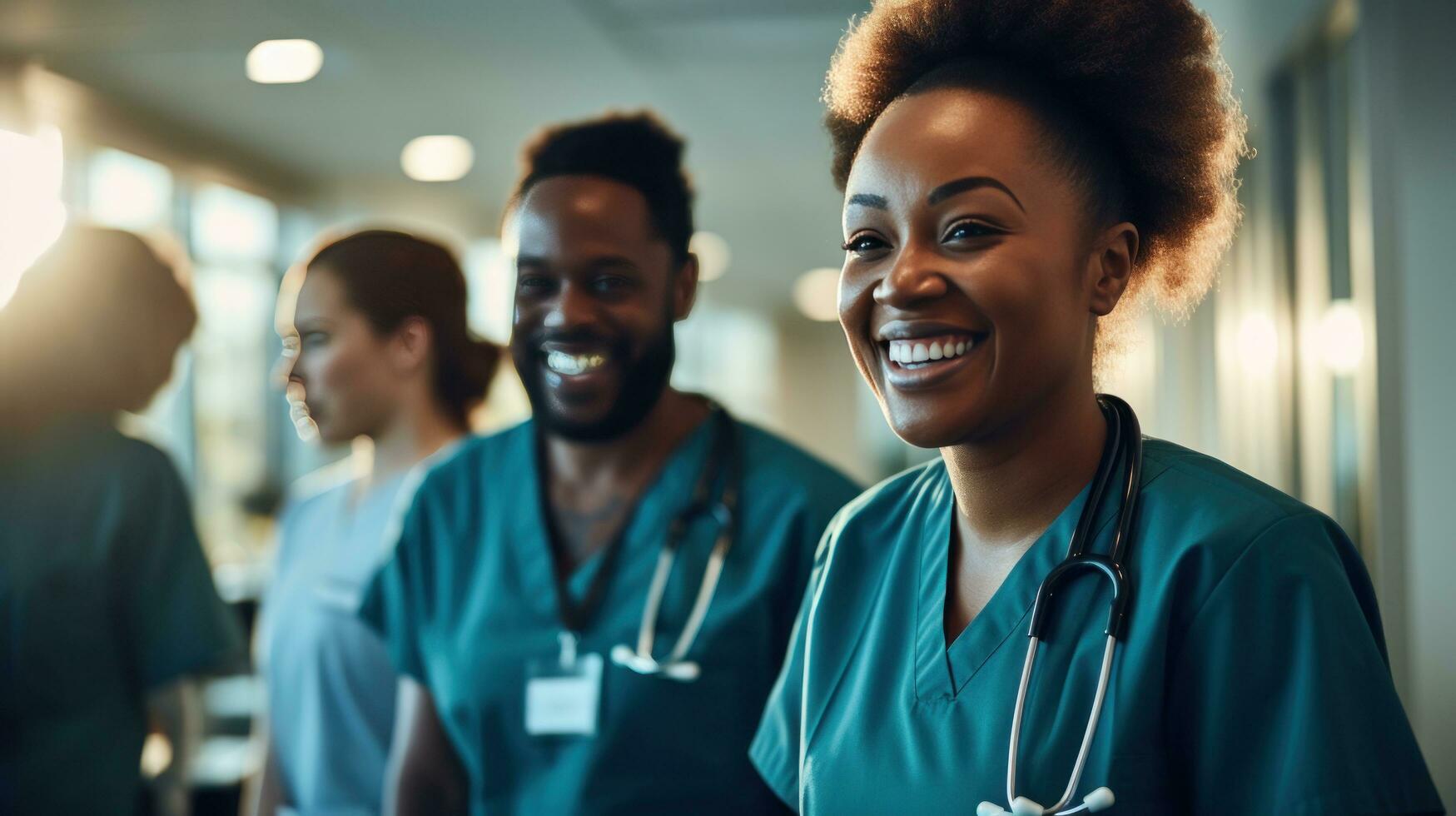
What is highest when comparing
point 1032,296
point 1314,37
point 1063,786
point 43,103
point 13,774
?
point 1314,37

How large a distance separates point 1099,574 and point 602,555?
0.58 meters

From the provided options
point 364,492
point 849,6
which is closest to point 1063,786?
point 849,6

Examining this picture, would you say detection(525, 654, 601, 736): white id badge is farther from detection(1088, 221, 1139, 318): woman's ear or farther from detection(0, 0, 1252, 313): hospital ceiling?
detection(1088, 221, 1139, 318): woman's ear

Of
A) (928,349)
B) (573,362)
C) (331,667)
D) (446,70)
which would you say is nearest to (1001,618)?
(928,349)

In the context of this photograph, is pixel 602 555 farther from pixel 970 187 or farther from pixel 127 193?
pixel 127 193

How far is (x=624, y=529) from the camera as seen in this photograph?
1.16 meters

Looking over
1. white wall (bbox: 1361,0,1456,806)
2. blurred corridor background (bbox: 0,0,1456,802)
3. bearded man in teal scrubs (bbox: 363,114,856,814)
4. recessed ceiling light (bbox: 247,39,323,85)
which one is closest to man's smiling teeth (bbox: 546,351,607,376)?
bearded man in teal scrubs (bbox: 363,114,856,814)

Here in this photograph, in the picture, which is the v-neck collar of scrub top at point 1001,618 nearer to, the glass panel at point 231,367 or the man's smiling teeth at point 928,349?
the man's smiling teeth at point 928,349

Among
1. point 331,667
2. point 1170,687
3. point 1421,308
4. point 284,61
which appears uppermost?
point 284,61

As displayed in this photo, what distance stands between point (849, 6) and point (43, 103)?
0.92 m

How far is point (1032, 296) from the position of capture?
0.69 m

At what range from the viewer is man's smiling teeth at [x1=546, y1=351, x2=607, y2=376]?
102 centimetres

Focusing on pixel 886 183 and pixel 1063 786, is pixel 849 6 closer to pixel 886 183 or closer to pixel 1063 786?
pixel 886 183

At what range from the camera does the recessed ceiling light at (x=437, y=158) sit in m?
1.87
